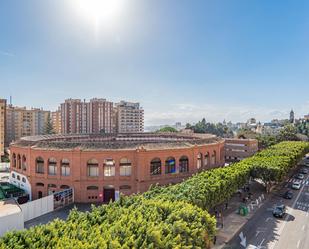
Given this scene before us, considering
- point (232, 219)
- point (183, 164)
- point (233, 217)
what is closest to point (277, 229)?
point (232, 219)

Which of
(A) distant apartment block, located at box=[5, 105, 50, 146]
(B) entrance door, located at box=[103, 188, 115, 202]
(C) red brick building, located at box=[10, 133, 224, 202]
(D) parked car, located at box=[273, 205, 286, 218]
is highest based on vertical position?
(A) distant apartment block, located at box=[5, 105, 50, 146]

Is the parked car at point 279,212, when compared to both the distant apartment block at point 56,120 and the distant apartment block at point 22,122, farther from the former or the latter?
the distant apartment block at point 56,120

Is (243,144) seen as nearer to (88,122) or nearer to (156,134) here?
(156,134)

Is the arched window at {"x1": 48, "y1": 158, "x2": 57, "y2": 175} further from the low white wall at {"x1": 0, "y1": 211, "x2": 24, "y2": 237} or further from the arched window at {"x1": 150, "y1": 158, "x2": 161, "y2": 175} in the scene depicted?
the arched window at {"x1": 150, "y1": 158, "x2": 161, "y2": 175}

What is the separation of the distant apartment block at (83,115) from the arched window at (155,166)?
109 metres

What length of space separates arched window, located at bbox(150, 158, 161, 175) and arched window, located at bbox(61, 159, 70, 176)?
1654cm

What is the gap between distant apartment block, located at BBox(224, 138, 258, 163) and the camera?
93812 millimetres

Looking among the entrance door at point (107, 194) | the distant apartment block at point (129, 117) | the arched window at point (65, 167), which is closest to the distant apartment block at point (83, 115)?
the distant apartment block at point (129, 117)

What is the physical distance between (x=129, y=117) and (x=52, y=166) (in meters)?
119

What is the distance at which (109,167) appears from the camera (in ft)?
170

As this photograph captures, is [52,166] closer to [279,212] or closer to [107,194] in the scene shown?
[107,194]

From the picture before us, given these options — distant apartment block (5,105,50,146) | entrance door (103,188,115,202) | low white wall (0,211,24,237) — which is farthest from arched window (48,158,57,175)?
distant apartment block (5,105,50,146)

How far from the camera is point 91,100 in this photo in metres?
159

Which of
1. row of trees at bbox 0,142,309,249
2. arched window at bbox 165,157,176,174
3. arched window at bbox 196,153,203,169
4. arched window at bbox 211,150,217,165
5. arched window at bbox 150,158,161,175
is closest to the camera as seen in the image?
row of trees at bbox 0,142,309,249
